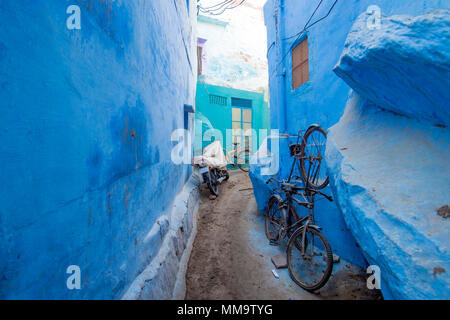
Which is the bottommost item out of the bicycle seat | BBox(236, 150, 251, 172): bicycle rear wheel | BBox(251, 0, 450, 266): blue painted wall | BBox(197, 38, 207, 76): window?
the bicycle seat

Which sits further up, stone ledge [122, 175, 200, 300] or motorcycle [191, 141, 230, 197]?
motorcycle [191, 141, 230, 197]

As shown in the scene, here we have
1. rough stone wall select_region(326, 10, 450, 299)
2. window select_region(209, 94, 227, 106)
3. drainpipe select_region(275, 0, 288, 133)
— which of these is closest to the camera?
rough stone wall select_region(326, 10, 450, 299)

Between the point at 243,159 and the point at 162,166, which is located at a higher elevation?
the point at 162,166

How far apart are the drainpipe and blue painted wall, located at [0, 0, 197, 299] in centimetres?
459

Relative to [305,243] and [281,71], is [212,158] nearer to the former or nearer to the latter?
[281,71]

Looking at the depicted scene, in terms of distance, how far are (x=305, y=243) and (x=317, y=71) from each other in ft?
12.2

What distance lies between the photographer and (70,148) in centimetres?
115

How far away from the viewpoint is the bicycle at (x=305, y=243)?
292 centimetres

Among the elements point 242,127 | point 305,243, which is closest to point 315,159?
point 305,243

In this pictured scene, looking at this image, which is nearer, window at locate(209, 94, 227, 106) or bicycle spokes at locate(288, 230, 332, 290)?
bicycle spokes at locate(288, 230, 332, 290)

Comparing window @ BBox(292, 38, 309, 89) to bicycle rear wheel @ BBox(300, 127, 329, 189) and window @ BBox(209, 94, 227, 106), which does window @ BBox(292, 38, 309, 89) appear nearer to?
bicycle rear wheel @ BBox(300, 127, 329, 189)

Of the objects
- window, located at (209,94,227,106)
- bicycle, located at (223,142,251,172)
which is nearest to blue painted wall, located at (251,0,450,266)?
bicycle, located at (223,142,251,172)

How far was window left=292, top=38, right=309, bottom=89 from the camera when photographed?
5113mm

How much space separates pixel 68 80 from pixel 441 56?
8.20ft
